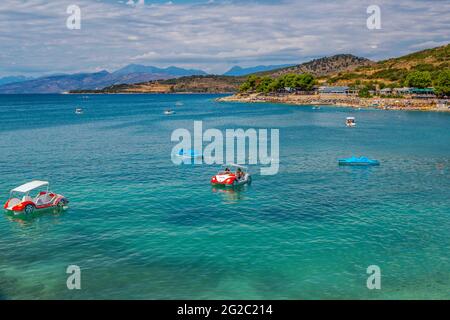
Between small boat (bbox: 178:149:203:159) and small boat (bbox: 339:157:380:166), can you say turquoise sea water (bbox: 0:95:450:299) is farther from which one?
small boat (bbox: 178:149:203:159)

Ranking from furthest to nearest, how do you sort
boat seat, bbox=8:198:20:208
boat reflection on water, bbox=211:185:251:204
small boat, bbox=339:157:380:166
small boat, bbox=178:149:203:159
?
1. small boat, bbox=178:149:203:159
2. small boat, bbox=339:157:380:166
3. boat reflection on water, bbox=211:185:251:204
4. boat seat, bbox=8:198:20:208

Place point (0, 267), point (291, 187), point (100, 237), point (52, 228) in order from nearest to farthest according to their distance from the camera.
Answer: point (0, 267) < point (100, 237) < point (52, 228) < point (291, 187)

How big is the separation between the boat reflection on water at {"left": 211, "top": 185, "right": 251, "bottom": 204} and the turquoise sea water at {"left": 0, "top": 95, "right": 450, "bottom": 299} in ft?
1.22

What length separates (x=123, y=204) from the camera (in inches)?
1861

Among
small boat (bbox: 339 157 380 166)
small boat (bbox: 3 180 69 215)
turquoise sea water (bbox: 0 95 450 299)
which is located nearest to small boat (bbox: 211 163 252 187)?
turquoise sea water (bbox: 0 95 450 299)

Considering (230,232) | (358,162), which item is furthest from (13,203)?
(358,162)

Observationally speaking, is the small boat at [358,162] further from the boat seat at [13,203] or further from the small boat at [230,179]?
the boat seat at [13,203]

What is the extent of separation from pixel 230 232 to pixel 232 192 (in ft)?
48.3

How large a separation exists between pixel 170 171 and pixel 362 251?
37.5 meters

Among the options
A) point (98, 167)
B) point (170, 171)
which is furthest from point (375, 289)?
point (98, 167)

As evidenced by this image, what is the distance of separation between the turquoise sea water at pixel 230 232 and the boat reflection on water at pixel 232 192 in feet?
1.22

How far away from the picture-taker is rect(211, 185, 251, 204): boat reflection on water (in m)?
49.9

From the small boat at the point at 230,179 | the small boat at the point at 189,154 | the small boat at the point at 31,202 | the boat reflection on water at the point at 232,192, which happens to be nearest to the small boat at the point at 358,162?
the small boat at the point at 230,179
